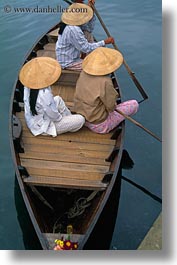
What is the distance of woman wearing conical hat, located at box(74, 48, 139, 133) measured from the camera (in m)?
4.45

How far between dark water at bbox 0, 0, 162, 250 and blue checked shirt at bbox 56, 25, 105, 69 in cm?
109

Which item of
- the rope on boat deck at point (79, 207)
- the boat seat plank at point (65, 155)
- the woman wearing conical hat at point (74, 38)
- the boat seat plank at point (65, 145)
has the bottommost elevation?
the rope on boat deck at point (79, 207)

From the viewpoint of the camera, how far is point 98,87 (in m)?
4.45

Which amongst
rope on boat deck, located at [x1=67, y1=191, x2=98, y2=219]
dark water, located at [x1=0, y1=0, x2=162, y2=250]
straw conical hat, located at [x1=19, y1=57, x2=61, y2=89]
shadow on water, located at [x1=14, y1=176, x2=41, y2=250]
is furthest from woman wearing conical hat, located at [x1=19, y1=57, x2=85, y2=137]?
dark water, located at [x1=0, y1=0, x2=162, y2=250]

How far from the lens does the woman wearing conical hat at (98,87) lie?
Result: 4453 mm

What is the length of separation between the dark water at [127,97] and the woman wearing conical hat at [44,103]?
3.41ft

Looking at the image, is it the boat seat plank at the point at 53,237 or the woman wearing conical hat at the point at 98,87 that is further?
the woman wearing conical hat at the point at 98,87

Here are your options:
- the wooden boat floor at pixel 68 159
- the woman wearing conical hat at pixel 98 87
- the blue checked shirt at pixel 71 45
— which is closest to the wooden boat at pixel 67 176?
the wooden boat floor at pixel 68 159

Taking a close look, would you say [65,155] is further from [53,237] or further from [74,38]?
[74,38]

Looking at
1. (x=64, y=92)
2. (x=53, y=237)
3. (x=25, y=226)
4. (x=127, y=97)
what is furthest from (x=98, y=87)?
(x=127, y=97)

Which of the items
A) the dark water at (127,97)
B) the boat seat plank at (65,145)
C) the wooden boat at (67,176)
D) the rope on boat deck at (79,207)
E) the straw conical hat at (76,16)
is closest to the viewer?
the wooden boat at (67,176)

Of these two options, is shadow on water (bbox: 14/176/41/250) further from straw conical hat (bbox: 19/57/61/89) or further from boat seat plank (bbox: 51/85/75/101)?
straw conical hat (bbox: 19/57/61/89)

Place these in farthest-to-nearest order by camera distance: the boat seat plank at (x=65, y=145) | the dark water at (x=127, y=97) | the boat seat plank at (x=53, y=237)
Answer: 1. the dark water at (x=127, y=97)
2. the boat seat plank at (x=65, y=145)
3. the boat seat plank at (x=53, y=237)

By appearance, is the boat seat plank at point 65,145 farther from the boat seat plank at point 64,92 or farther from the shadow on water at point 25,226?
the shadow on water at point 25,226
